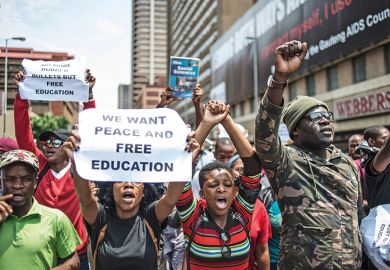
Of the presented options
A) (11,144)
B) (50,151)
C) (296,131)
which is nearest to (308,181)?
(296,131)

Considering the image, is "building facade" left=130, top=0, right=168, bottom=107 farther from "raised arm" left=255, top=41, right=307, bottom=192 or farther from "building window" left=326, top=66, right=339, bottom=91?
"raised arm" left=255, top=41, right=307, bottom=192

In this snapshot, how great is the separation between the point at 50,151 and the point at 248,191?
2.02 m

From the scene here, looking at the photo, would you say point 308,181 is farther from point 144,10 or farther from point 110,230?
point 144,10

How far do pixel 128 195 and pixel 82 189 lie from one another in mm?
364

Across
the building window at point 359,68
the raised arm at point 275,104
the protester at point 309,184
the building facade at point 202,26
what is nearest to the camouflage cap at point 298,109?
the protester at point 309,184

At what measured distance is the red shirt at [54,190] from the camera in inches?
151

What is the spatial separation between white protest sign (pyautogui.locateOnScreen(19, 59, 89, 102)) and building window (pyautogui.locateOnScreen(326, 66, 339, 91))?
19938 millimetres

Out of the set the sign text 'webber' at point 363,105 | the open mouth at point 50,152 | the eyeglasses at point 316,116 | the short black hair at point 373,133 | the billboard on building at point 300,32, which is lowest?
the open mouth at point 50,152

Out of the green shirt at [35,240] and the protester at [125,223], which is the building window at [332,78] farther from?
the green shirt at [35,240]

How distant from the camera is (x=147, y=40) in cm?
17600

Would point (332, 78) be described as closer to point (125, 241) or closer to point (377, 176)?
point (377, 176)

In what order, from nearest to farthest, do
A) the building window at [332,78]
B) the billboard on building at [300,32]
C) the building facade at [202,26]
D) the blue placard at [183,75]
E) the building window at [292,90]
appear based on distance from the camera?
the blue placard at [183,75], the billboard on building at [300,32], the building window at [332,78], the building window at [292,90], the building facade at [202,26]

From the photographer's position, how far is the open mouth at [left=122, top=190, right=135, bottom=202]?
9.53 feet

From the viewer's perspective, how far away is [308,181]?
8.80 ft
